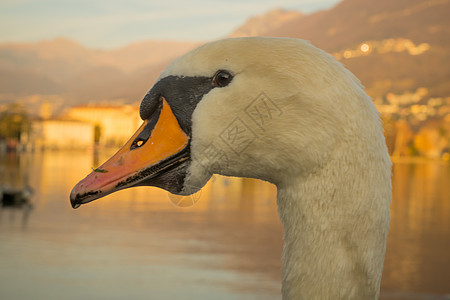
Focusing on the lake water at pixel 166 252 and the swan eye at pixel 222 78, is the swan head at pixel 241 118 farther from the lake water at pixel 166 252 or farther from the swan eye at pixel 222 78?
the lake water at pixel 166 252

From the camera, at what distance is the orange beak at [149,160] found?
196 cm

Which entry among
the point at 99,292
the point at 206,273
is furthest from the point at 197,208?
the point at 99,292

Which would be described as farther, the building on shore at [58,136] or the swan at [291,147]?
the building on shore at [58,136]

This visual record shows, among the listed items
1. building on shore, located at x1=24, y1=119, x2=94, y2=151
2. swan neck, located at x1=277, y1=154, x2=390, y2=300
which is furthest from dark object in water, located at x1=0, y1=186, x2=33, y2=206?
building on shore, located at x1=24, y1=119, x2=94, y2=151

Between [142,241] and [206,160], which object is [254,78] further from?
[142,241]

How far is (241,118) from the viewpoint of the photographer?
1.96 m

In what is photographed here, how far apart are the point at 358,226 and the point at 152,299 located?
15.7 meters

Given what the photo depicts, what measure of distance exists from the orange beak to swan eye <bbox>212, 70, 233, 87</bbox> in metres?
0.18

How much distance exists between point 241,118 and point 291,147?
0.19 metres

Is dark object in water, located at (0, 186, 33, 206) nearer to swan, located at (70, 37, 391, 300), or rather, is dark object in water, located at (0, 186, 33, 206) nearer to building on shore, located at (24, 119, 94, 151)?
swan, located at (70, 37, 391, 300)

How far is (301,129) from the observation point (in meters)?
1.90

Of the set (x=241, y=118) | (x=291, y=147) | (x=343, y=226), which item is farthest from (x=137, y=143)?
(x=343, y=226)

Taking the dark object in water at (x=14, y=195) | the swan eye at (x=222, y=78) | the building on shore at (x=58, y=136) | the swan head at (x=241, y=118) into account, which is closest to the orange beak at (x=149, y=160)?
the swan head at (x=241, y=118)

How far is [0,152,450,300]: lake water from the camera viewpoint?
59.4 ft
